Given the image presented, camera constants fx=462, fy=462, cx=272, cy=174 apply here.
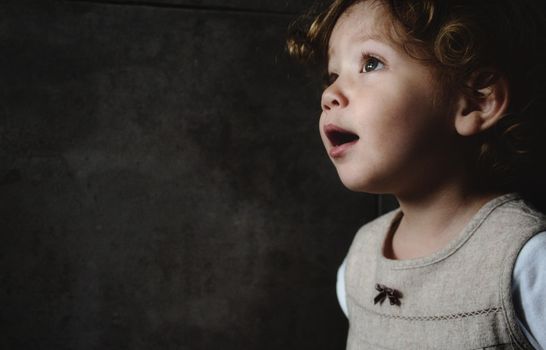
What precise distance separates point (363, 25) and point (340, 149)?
25 centimetres

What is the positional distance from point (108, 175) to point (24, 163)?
190 mm

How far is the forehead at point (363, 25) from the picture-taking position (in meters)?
0.89

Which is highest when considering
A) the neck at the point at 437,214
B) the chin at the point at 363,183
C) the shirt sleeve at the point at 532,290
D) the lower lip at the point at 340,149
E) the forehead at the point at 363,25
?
the forehead at the point at 363,25

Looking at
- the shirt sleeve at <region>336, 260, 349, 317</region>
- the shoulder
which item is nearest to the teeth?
the shoulder

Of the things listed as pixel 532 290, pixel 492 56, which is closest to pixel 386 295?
pixel 532 290

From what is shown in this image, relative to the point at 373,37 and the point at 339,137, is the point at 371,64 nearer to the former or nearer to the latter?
the point at 373,37

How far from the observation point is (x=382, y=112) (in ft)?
2.79

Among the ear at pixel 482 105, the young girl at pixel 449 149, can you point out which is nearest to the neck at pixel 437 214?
the young girl at pixel 449 149

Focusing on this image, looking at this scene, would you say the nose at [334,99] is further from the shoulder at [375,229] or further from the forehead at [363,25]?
the shoulder at [375,229]

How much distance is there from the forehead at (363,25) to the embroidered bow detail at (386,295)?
50 centimetres

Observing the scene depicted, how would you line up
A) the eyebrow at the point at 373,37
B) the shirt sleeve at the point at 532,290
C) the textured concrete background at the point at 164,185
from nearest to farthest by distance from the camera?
1. the shirt sleeve at the point at 532,290
2. the eyebrow at the point at 373,37
3. the textured concrete background at the point at 164,185

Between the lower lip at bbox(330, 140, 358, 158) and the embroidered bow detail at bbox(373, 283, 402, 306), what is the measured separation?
0.30 meters

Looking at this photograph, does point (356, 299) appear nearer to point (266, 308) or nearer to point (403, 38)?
point (266, 308)

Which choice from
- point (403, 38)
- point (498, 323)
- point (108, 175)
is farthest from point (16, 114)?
point (498, 323)
